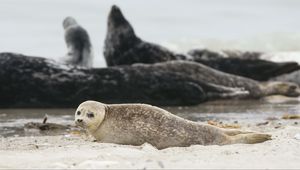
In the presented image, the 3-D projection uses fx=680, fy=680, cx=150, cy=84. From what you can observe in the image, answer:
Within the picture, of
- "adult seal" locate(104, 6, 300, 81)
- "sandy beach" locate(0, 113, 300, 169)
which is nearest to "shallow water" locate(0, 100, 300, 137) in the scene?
"sandy beach" locate(0, 113, 300, 169)

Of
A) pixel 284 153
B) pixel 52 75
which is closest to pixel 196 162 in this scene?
pixel 284 153

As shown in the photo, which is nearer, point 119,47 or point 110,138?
point 110,138

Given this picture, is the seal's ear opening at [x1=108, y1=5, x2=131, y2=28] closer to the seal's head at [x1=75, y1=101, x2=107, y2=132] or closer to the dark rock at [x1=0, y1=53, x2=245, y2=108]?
the dark rock at [x1=0, y1=53, x2=245, y2=108]

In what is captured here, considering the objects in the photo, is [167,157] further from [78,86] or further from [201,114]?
[78,86]

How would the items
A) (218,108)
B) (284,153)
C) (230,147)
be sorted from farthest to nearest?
(218,108) < (230,147) < (284,153)

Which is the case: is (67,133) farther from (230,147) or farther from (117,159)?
(117,159)

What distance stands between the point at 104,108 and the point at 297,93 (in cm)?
790

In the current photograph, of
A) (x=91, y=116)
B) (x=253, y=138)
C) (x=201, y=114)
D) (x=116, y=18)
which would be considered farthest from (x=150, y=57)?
(x=253, y=138)

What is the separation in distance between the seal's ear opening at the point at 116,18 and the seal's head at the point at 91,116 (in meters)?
10.9

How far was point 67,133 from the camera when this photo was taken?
667 cm

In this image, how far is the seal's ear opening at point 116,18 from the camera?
53.3ft

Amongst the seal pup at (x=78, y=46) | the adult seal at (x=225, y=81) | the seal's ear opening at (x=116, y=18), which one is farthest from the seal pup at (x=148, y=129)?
the seal's ear opening at (x=116, y=18)

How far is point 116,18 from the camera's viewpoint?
16391 mm

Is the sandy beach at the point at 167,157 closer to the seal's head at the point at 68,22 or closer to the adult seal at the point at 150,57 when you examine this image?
the adult seal at the point at 150,57
